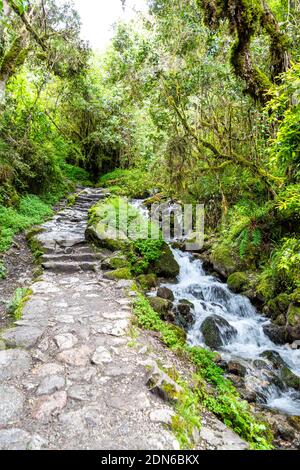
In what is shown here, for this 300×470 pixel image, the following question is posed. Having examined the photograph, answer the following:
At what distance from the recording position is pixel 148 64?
707 cm

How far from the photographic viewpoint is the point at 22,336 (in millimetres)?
3293

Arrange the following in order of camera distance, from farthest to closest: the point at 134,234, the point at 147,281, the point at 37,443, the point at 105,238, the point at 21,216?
1. the point at 21,216
2. the point at 134,234
3. the point at 105,238
4. the point at 147,281
5. the point at 37,443

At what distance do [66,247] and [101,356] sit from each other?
444cm

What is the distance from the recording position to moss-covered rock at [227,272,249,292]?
23.4ft

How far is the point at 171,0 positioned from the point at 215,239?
620 centimetres

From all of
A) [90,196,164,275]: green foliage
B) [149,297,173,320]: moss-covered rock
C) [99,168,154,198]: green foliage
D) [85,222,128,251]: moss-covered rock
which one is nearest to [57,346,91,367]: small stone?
[149,297,173,320]: moss-covered rock

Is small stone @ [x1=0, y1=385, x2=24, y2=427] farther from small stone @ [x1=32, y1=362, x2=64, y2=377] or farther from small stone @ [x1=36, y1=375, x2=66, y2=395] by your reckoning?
small stone @ [x1=32, y1=362, x2=64, y2=377]

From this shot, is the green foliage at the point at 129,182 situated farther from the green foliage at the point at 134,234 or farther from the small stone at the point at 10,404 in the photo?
the small stone at the point at 10,404

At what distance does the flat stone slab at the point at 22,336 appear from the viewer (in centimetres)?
316

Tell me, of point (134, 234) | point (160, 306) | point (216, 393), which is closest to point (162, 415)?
point (216, 393)

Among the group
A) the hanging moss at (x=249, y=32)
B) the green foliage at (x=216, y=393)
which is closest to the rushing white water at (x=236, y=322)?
the green foliage at (x=216, y=393)

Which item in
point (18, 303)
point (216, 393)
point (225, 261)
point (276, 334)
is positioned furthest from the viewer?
point (225, 261)

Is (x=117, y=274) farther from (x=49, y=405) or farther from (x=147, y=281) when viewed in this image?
(x=49, y=405)

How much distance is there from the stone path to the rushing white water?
6.86ft
